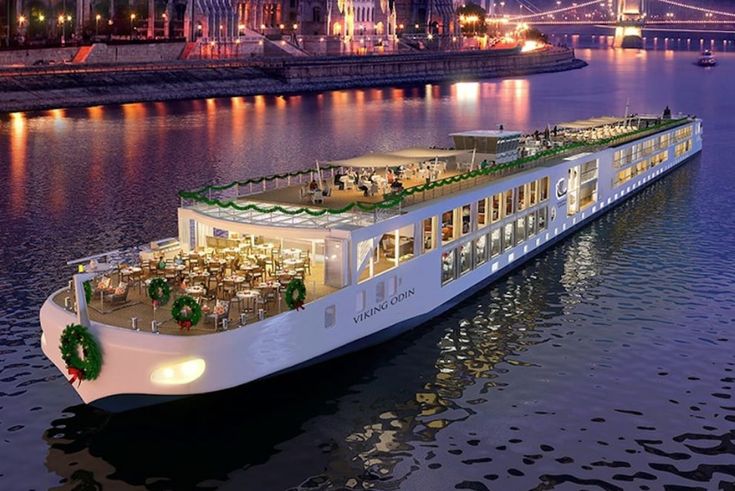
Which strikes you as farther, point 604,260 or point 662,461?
point 604,260

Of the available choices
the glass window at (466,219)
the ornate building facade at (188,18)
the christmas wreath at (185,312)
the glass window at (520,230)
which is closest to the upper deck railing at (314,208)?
the glass window at (466,219)

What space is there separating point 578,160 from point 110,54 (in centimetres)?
9577

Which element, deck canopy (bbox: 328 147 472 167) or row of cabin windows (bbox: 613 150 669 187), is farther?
→ row of cabin windows (bbox: 613 150 669 187)

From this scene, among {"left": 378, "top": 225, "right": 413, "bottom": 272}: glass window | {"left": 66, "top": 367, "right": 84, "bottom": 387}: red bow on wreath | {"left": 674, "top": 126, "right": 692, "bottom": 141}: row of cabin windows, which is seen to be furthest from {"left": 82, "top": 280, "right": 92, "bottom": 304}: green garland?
{"left": 674, "top": 126, "right": 692, "bottom": 141}: row of cabin windows

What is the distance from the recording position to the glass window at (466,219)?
31.3 m

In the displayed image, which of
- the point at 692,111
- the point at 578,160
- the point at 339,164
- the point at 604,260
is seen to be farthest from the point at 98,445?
the point at 692,111

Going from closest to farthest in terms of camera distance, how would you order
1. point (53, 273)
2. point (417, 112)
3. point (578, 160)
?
point (53, 273) < point (578, 160) < point (417, 112)

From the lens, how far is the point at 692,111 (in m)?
116

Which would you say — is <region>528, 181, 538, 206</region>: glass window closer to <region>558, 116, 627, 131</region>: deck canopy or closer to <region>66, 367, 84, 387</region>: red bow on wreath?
<region>558, 116, 627, 131</region>: deck canopy

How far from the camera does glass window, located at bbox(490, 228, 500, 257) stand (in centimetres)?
3369

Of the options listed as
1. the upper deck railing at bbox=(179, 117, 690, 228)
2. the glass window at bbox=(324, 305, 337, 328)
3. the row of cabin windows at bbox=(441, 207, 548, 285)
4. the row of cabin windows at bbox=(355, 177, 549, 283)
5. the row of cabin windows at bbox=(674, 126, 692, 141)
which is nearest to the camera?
the glass window at bbox=(324, 305, 337, 328)

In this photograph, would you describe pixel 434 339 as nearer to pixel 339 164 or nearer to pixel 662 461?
pixel 339 164

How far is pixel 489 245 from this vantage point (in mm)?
33438

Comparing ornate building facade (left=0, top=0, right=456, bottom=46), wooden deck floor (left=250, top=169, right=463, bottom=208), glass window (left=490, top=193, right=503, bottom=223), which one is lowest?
glass window (left=490, top=193, right=503, bottom=223)
